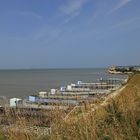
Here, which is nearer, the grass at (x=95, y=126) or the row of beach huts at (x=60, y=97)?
the grass at (x=95, y=126)

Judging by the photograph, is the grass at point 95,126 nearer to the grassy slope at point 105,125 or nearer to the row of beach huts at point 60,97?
the grassy slope at point 105,125

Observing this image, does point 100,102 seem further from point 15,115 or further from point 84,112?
point 15,115

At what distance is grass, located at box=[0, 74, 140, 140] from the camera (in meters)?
4.16

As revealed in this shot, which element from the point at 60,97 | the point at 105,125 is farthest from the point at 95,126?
the point at 60,97

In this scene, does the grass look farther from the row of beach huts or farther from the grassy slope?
the row of beach huts

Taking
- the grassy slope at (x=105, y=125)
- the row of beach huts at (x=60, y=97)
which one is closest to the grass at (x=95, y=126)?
the grassy slope at (x=105, y=125)

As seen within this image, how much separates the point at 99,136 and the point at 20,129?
1.02 meters

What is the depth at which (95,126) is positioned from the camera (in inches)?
173

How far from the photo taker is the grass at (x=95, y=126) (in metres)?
4.16

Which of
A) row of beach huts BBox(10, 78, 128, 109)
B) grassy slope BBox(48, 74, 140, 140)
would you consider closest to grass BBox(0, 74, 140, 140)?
grassy slope BBox(48, 74, 140, 140)

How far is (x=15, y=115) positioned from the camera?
5.00 metres

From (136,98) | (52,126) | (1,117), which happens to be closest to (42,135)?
(52,126)

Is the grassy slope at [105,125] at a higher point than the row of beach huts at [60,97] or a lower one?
higher

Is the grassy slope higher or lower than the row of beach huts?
higher
